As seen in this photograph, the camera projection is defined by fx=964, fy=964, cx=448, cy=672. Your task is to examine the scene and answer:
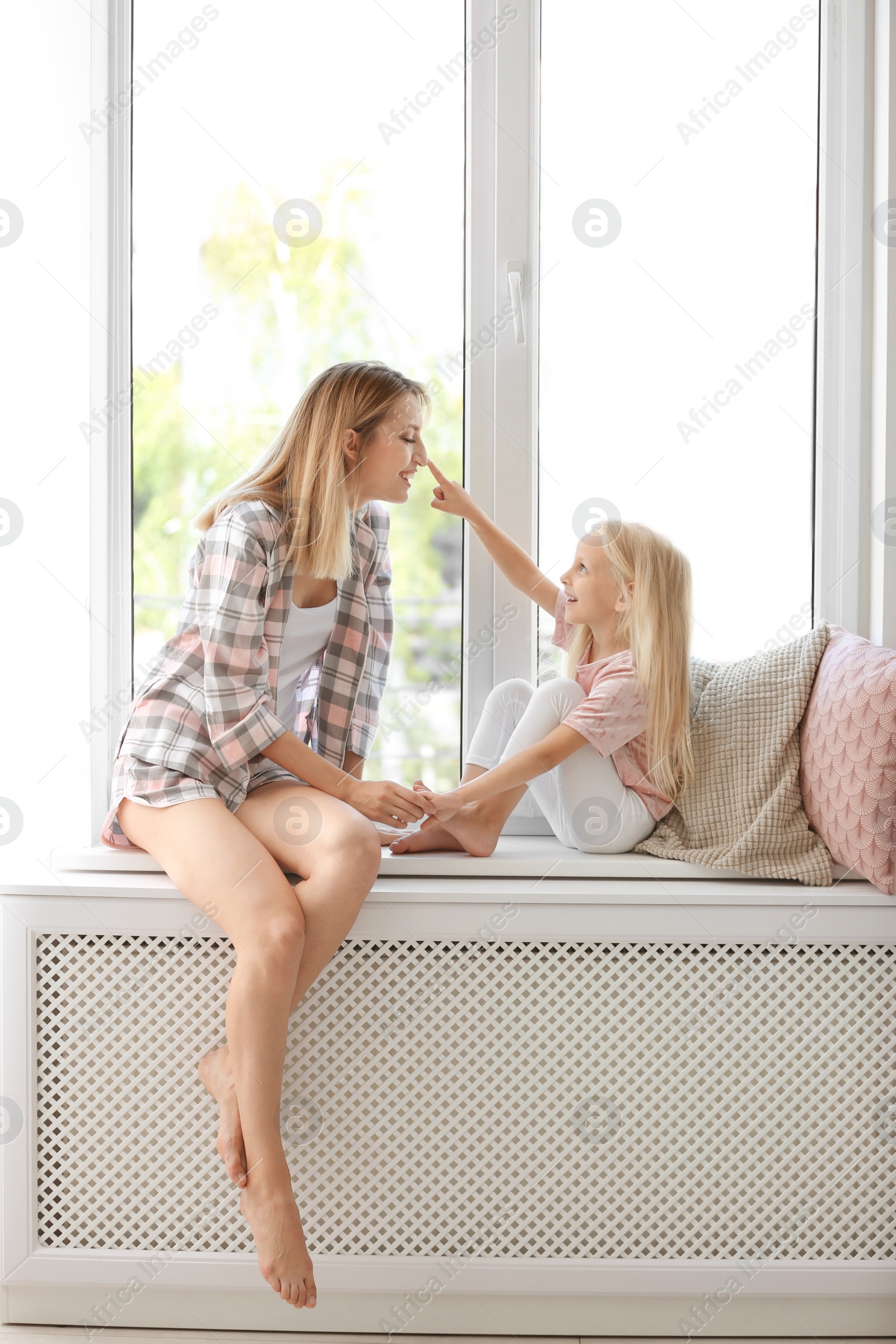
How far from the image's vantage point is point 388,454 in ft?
4.75

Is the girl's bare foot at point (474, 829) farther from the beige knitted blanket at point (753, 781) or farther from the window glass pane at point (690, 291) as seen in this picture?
the window glass pane at point (690, 291)

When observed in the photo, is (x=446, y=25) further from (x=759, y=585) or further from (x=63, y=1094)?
(x=63, y=1094)

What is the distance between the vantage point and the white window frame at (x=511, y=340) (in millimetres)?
1575

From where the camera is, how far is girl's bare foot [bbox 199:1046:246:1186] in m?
1.15

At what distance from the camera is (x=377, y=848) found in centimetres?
126

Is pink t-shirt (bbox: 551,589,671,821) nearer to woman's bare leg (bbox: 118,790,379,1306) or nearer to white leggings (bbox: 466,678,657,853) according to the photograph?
white leggings (bbox: 466,678,657,853)

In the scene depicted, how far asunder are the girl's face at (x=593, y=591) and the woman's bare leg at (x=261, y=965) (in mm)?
493

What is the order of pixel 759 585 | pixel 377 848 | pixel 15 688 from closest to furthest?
pixel 377 848, pixel 15 688, pixel 759 585

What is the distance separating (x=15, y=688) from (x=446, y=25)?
1.30m

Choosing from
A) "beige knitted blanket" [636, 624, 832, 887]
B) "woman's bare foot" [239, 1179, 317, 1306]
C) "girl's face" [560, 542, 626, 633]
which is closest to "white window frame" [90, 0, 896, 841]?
"girl's face" [560, 542, 626, 633]

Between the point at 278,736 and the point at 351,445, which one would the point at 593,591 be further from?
the point at 278,736

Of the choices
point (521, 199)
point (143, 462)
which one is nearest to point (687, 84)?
point (521, 199)

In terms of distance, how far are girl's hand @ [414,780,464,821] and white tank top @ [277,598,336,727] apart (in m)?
0.26

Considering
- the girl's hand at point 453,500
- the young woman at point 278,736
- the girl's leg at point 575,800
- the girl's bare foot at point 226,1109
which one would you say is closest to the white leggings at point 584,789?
the girl's leg at point 575,800
